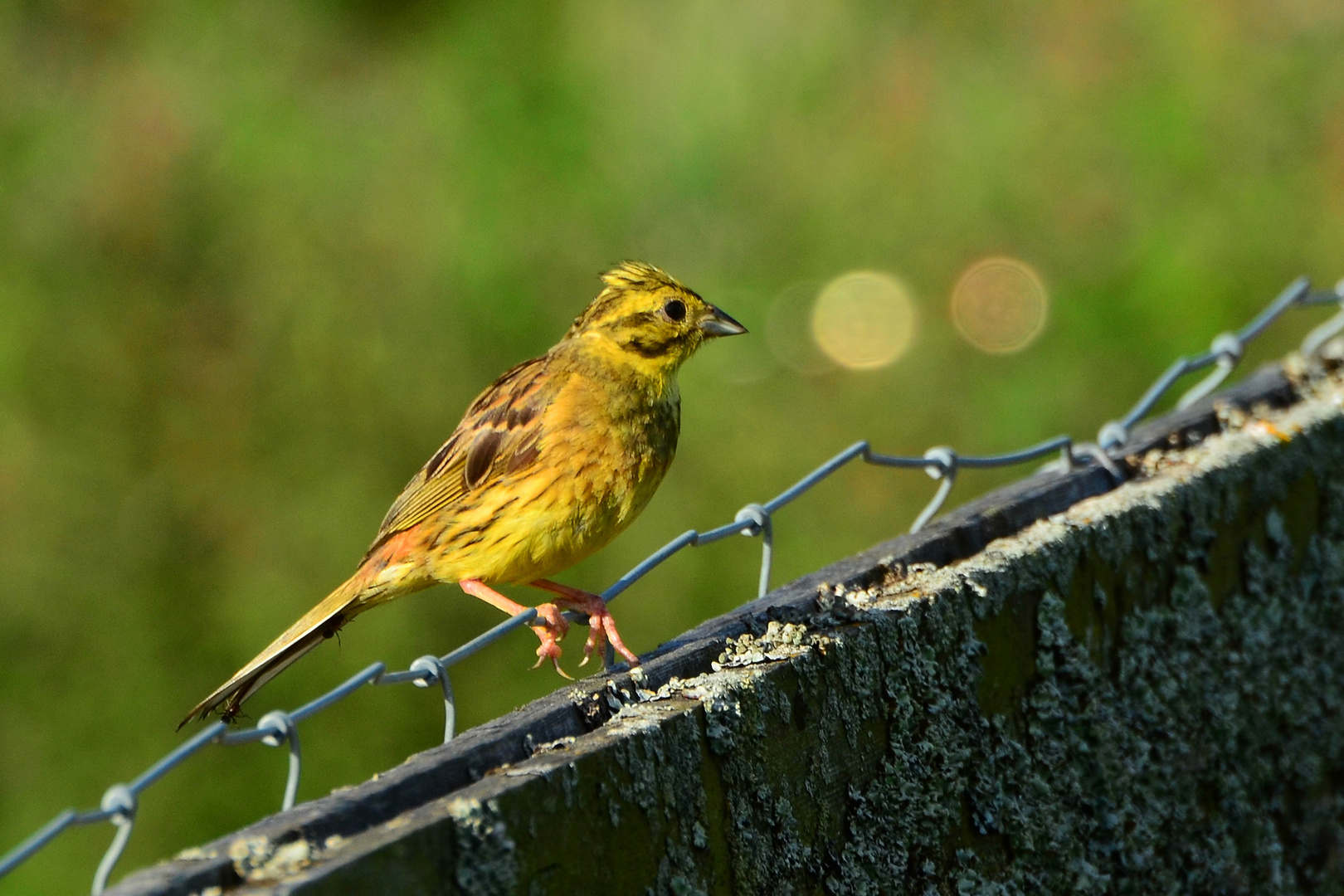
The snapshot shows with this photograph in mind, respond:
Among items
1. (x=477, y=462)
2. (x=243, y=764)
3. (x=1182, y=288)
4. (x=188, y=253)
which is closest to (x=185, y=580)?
(x=243, y=764)

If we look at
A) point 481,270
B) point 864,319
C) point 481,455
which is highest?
point 481,270

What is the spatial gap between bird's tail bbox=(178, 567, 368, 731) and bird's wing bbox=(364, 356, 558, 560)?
0.19m

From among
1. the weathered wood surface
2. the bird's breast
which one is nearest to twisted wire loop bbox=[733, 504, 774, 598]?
the weathered wood surface

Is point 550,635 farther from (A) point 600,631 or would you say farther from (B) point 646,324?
(B) point 646,324

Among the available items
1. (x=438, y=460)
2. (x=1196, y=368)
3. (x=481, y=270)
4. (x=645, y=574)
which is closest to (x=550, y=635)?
(x=645, y=574)

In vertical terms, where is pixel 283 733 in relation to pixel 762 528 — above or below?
below

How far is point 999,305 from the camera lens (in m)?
6.65

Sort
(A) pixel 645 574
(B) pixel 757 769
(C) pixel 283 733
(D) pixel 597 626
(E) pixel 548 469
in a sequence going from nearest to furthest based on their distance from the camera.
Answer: (C) pixel 283 733
(B) pixel 757 769
(A) pixel 645 574
(D) pixel 597 626
(E) pixel 548 469

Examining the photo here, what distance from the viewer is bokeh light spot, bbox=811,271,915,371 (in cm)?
686

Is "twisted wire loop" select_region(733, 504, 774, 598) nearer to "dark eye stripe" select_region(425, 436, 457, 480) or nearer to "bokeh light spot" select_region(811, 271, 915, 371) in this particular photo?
"dark eye stripe" select_region(425, 436, 457, 480)

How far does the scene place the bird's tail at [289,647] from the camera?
2541 millimetres

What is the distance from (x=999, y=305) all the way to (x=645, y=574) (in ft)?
15.8

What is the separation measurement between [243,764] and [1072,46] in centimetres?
493

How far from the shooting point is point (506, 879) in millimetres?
1187
